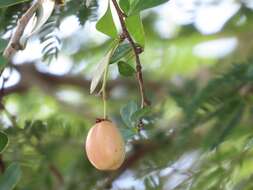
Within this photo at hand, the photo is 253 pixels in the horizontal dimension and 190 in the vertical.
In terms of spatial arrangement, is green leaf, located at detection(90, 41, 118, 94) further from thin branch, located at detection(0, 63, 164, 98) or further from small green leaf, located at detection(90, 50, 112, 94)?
thin branch, located at detection(0, 63, 164, 98)

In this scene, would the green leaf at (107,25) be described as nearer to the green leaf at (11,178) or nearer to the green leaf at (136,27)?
the green leaf at (136,27)

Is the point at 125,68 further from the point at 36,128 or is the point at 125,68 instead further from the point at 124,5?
the point at 36,128

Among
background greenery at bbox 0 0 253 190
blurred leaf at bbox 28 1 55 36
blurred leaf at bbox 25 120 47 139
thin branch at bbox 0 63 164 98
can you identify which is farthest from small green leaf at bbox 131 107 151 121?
thin branch at bbox 0 63 164 98

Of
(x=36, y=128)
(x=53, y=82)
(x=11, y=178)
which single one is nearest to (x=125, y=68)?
(x=11, y=178)

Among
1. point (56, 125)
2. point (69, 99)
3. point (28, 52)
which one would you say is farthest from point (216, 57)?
point (28, 52)

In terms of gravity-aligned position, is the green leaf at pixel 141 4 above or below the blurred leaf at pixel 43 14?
below

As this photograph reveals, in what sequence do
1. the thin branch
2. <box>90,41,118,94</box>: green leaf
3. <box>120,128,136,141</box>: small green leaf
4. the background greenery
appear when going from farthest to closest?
the thin branch, the background greenery, <box>120,128,136,141</box>: small green leaf, <box>90,41,118,94</box>: green leaf

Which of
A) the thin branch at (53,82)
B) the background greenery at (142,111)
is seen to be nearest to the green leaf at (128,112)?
the background greenery at (142,111)
